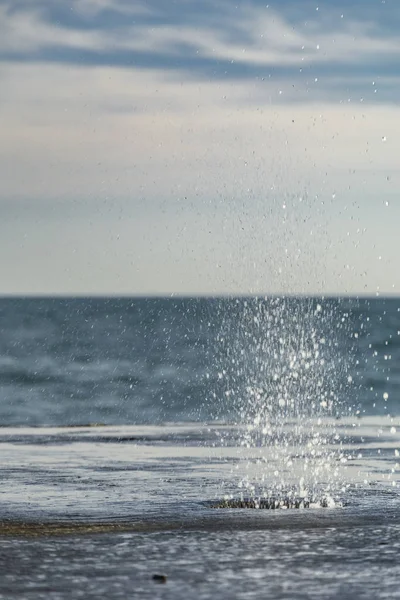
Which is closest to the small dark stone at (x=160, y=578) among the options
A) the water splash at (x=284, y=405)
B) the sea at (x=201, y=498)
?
the sea at (x=201, y=498)

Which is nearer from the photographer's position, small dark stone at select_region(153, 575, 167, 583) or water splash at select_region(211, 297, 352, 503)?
small dark stone at select_region(153, 575, 167, 583)

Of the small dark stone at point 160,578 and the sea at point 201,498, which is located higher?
the small dark stone at point 160,578

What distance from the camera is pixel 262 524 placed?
44.0 ft

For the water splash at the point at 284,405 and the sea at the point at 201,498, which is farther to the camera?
the water splash at the point at 284,405

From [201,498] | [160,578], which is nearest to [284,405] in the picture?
[201,498]

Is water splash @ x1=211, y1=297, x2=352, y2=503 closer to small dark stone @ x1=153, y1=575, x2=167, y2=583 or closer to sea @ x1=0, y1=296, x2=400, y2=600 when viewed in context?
sea @ x1=0, y1=296, x2=400, y2=600

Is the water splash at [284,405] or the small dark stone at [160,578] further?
the water splash at [284,405]

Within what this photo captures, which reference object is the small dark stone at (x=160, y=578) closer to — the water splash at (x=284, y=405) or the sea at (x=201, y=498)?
the sea at (x=201, y=498)

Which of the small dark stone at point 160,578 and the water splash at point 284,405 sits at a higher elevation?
the small dark stone at point 160,578

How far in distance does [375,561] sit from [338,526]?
196 centimetres

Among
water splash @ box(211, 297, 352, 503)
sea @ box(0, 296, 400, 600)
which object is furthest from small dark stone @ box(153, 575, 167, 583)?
water splash @ box(211, 297, 352, 503)

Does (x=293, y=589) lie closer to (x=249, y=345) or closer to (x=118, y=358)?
(x=118, y=358)

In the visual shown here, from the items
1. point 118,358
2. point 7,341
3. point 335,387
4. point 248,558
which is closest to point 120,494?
point 248,558

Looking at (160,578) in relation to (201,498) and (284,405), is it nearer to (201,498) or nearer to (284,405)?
(201,498)
